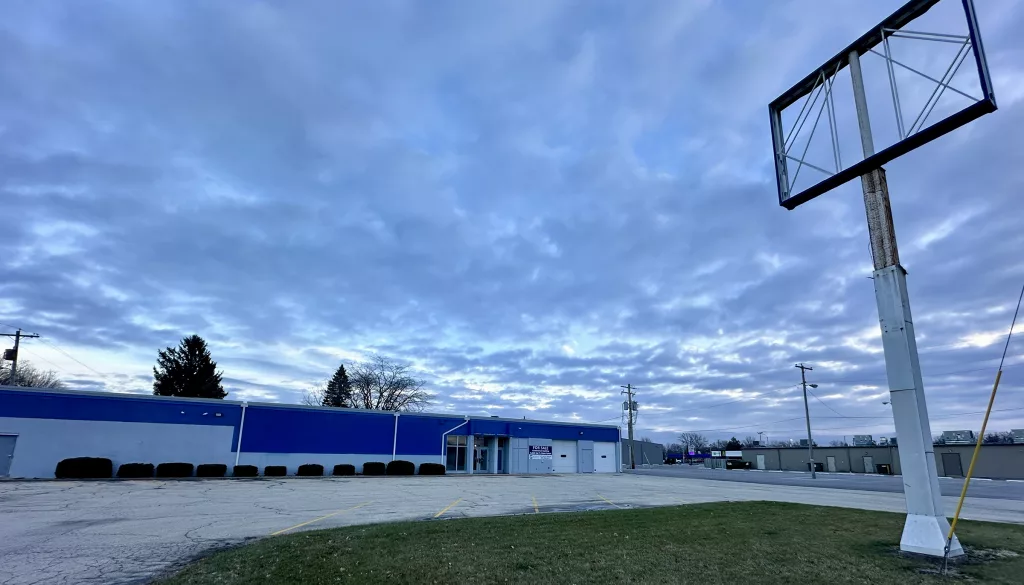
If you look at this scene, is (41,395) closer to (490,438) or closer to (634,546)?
(490,438)

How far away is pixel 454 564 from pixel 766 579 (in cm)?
408

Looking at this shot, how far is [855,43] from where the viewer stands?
10.5 metres

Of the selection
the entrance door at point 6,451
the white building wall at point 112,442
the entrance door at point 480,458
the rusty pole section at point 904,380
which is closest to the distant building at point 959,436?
the entrance door at point 480,458

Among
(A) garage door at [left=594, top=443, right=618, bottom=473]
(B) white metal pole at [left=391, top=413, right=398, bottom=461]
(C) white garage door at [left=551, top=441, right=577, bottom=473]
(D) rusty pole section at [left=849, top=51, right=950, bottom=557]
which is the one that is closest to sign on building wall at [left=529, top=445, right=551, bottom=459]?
(C) white garage door at [left=551, top=441, right=577, bottom=473]

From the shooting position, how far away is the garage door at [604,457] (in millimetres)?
50672

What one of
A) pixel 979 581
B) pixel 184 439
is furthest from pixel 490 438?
pixel 979 581

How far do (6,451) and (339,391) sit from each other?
38511 millimetres

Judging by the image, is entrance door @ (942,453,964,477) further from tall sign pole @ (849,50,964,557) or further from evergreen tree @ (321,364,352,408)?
evergreen tree @ (321,364,352,408)

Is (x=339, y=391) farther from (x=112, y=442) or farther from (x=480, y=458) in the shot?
(x=112, y=442)

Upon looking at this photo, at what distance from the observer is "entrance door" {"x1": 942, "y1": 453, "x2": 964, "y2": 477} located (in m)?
46.5

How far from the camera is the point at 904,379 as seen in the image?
349 inches

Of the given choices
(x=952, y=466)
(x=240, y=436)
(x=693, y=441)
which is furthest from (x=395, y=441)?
(x=693, y=441)

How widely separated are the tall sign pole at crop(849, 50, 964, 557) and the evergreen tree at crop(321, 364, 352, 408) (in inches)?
2402

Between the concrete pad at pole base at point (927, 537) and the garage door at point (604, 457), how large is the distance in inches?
1725
